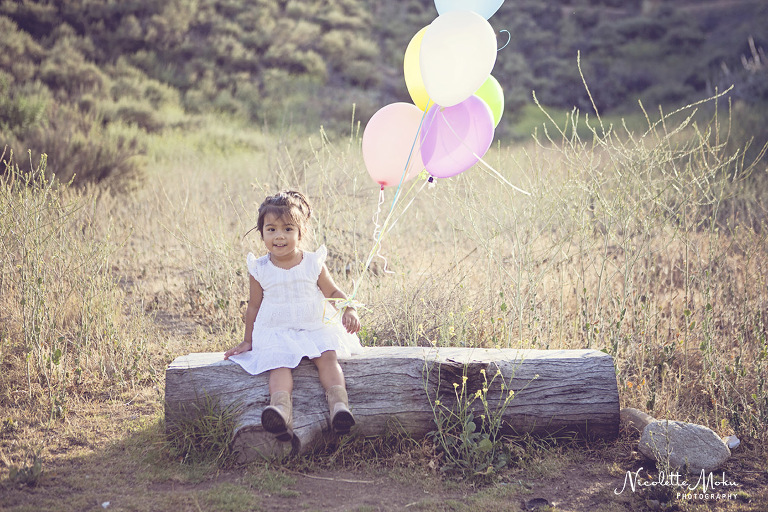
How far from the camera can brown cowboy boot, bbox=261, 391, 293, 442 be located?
260cm

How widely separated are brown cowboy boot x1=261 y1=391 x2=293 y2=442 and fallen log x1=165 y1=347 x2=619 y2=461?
3.8 inches

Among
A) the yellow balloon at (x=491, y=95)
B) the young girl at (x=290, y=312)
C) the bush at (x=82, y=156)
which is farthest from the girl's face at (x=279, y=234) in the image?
the bush at (x=82, y=156)

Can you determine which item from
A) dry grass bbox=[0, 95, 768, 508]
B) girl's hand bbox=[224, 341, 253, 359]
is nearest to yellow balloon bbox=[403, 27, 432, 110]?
dry grass bbox=[0, 95, 768, 508]

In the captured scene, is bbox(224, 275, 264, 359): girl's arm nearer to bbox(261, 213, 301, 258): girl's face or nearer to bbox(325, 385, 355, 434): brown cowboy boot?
bbox(261, 213, 301, 258): girl's face

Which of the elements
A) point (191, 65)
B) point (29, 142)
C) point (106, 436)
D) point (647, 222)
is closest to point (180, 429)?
Answer: point (106, 436)

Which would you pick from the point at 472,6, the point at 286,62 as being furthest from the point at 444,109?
the point at 286,62

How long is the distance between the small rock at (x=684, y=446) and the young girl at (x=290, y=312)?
1450mm

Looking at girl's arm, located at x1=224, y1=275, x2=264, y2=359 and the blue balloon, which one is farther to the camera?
the blue balloon

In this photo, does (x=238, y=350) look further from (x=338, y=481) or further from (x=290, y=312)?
(x=338, y=481)

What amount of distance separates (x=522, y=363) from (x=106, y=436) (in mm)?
2191

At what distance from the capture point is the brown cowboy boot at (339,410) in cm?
268

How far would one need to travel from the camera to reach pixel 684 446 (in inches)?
111

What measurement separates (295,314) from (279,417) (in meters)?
0.58

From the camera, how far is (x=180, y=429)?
9.43ft
